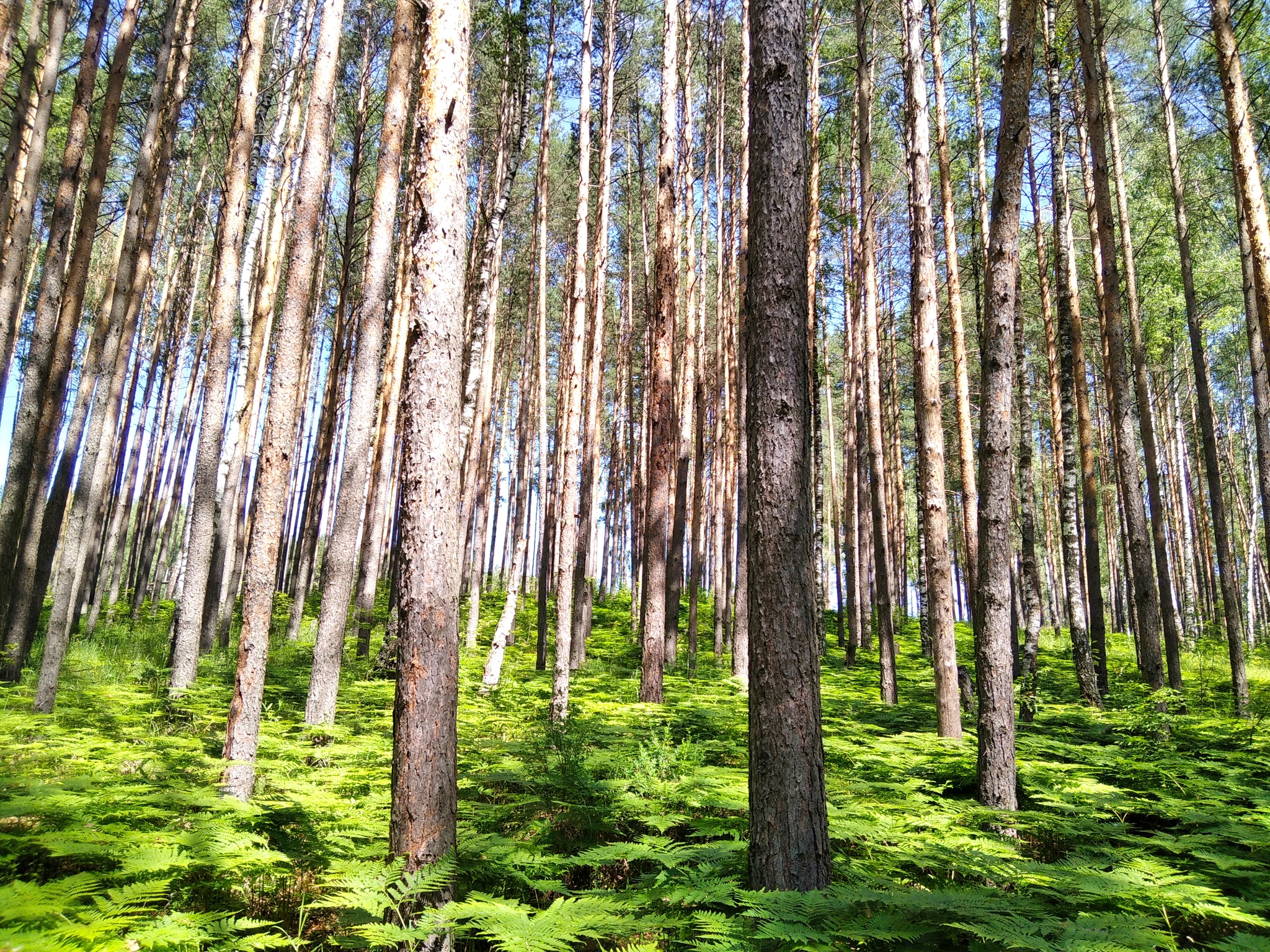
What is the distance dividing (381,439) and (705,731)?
8.08 meters

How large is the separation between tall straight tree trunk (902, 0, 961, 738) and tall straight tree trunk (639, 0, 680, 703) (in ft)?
10.8

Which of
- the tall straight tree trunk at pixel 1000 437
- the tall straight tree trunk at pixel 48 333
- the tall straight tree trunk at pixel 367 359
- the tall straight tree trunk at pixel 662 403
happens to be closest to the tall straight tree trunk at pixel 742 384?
the tall straight tree trunk at pixel 662 403

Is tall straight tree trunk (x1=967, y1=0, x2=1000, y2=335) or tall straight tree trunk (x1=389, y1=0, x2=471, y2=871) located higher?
tall straight tree trunk (x1=967, y1=0, x2=1000, y2=335)

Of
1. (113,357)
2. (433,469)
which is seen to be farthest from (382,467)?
(433,469)

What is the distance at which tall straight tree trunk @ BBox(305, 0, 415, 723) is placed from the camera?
746cm

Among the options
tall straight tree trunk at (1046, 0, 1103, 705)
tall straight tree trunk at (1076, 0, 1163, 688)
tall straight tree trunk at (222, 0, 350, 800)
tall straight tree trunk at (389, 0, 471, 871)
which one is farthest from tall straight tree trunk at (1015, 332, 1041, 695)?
tall straight tree trunk at (222, 0, 350, 800)

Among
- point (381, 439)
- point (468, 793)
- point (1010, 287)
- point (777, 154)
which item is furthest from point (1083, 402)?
point (381, 439)

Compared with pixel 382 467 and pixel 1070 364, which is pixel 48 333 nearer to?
pixel 382 467

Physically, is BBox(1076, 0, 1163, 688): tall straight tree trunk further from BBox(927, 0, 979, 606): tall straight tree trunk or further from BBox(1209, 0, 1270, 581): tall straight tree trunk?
BBox(927, 0, 979, 606): tall straight tree trunk

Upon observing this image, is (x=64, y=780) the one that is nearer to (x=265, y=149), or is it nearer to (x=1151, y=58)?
(x=265, y=149)

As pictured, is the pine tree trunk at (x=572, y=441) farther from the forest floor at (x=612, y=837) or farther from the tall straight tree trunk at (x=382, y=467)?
the tall straight tree trunk at (x=382, y=467)

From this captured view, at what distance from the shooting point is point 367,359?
25.3 feet

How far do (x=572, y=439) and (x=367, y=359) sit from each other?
2.84m

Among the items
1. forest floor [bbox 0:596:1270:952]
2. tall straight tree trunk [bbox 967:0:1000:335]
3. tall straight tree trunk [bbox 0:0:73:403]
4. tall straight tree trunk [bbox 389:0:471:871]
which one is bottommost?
forest floor [bbox 0:596:1270:952]
